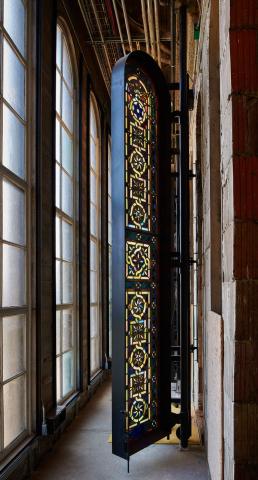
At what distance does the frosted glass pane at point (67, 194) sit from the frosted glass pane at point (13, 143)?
62.5 inches

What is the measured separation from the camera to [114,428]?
3625 millimetres

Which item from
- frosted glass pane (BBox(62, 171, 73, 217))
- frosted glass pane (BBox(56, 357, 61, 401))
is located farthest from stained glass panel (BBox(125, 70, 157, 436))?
frosted glass pane (BBox(62, 171, 73, 217))

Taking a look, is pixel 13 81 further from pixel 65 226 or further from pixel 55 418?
pixel 55 418

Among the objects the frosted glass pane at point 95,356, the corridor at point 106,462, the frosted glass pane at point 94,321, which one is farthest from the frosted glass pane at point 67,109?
the corridor at point 106,462

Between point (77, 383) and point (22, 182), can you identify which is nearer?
point (22, 182)

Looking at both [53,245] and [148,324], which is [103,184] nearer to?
[53,245]

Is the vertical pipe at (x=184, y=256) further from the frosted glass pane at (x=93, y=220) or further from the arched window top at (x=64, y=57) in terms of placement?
the frosted glass pane at (x=93, y=220)

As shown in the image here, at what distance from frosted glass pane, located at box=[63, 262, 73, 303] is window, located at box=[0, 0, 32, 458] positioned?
1.60 m

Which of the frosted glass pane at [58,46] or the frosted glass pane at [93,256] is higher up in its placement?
the frosted glass pane at [58,46]

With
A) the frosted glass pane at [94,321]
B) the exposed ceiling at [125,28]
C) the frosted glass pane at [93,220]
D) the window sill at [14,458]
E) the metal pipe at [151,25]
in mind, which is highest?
the exposed ceiling at [125,28]

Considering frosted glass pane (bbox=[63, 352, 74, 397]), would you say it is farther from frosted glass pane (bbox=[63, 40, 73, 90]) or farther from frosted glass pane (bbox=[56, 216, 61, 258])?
frosted glass pane (bbox=[63, 40, 73, 90])

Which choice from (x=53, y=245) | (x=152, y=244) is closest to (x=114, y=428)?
(x=152, y=244)

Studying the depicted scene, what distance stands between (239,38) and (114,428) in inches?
107

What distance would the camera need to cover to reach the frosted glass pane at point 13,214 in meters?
3.84
